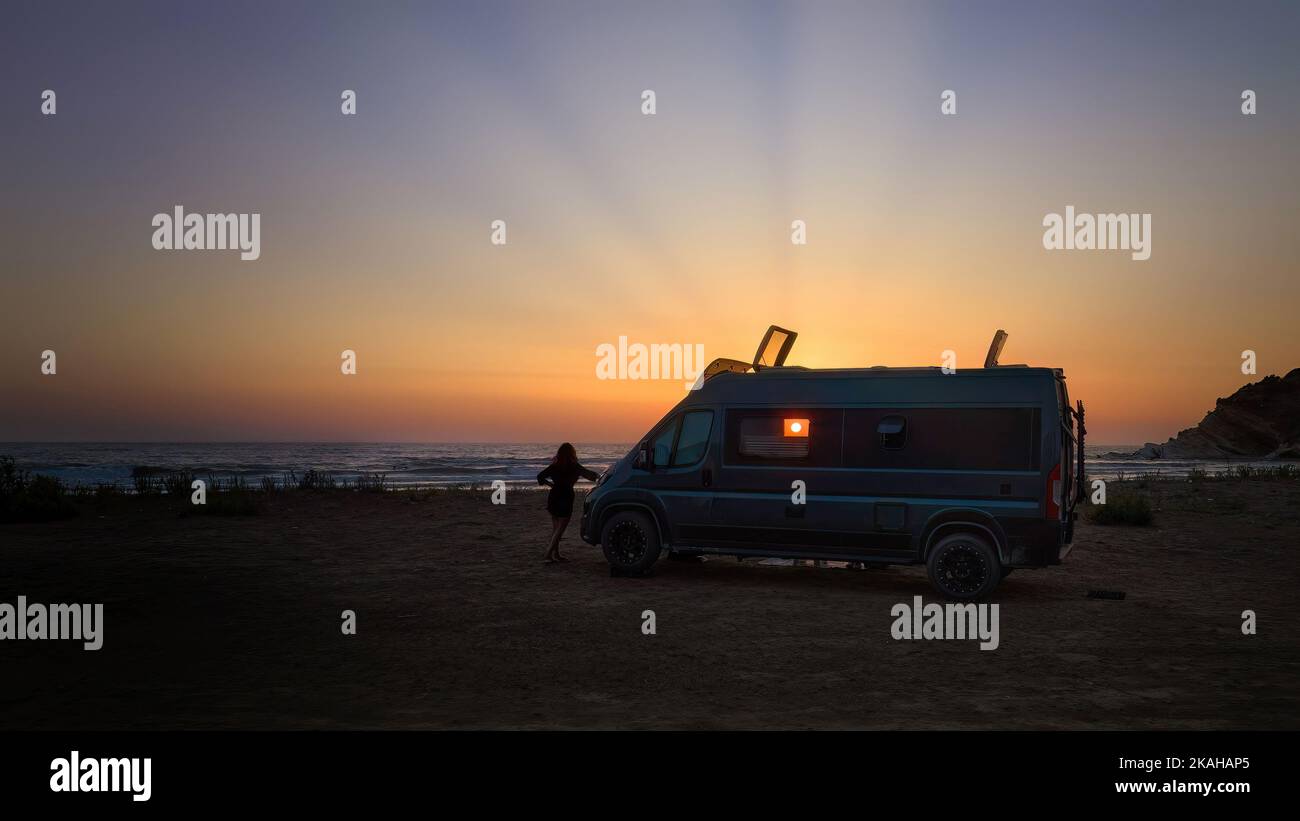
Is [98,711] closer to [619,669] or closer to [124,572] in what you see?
[619,669]

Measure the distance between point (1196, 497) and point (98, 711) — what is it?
28.4 meters

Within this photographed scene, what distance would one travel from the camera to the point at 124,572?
12.8 meters

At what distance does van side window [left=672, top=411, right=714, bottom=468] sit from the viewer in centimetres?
1299

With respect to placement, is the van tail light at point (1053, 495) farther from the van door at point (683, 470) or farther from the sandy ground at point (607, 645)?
the van door at point (683, 470)

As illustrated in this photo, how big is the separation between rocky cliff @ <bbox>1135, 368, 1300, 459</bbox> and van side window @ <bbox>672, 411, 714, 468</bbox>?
9843cm

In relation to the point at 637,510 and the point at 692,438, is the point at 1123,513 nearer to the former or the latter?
the point at 692,438

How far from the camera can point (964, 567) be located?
11117 millimetres

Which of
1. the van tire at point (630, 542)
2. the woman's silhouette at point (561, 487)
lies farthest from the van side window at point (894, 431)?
the woman's silhouette at point (561, 487)

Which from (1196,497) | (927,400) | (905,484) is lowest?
(1196,497)

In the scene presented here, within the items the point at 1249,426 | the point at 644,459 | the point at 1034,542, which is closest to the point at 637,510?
the point at 644,459

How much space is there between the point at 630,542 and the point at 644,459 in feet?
4.06

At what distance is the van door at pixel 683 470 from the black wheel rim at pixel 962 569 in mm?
3282
